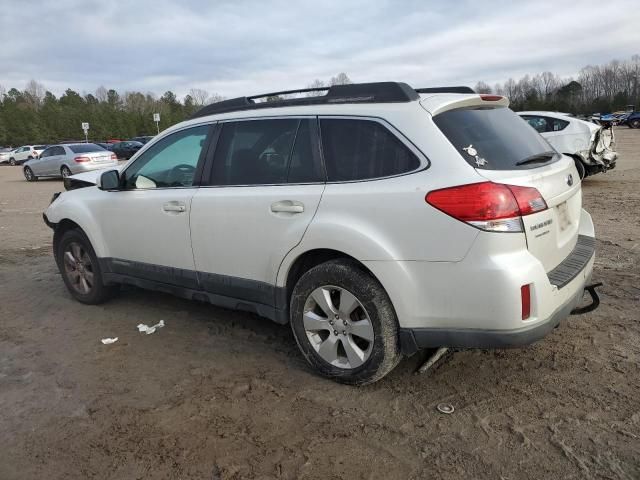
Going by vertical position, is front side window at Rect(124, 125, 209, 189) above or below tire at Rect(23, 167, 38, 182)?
above

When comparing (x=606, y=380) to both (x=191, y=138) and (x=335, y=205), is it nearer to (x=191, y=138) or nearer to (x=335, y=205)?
(x=335, y=205)

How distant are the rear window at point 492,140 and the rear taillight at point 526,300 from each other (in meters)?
0.67

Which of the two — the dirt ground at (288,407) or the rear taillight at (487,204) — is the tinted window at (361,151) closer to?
the rear taillight at (487,204)

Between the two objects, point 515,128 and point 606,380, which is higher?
point 515,128

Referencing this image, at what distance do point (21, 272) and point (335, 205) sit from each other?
17.4 ft

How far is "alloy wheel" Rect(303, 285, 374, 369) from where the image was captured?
10.5 feet

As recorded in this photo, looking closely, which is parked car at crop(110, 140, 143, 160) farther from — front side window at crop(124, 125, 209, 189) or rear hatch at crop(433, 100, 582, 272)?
rear hatch at crop(433, 100, 582, 272)

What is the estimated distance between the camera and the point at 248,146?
385 centimetres

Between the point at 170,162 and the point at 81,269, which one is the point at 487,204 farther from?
the point at 81,269

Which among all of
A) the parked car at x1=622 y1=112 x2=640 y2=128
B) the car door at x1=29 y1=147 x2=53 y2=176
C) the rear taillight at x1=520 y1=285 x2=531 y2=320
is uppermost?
the car door at x1=29 y1=147 x2=53 y2=176

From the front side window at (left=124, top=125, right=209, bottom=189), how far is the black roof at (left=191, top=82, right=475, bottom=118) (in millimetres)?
277

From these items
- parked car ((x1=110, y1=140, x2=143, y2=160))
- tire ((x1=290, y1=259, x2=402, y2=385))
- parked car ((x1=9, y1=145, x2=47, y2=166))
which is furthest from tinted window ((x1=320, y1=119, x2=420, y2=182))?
parked car ((x1=9, y1=145, x2=47, y2=166))

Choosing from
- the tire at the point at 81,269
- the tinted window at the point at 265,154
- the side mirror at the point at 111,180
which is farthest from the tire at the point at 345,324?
the tire at the point at 81,269

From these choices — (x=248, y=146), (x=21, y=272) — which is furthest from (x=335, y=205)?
(x=21, y=272)
